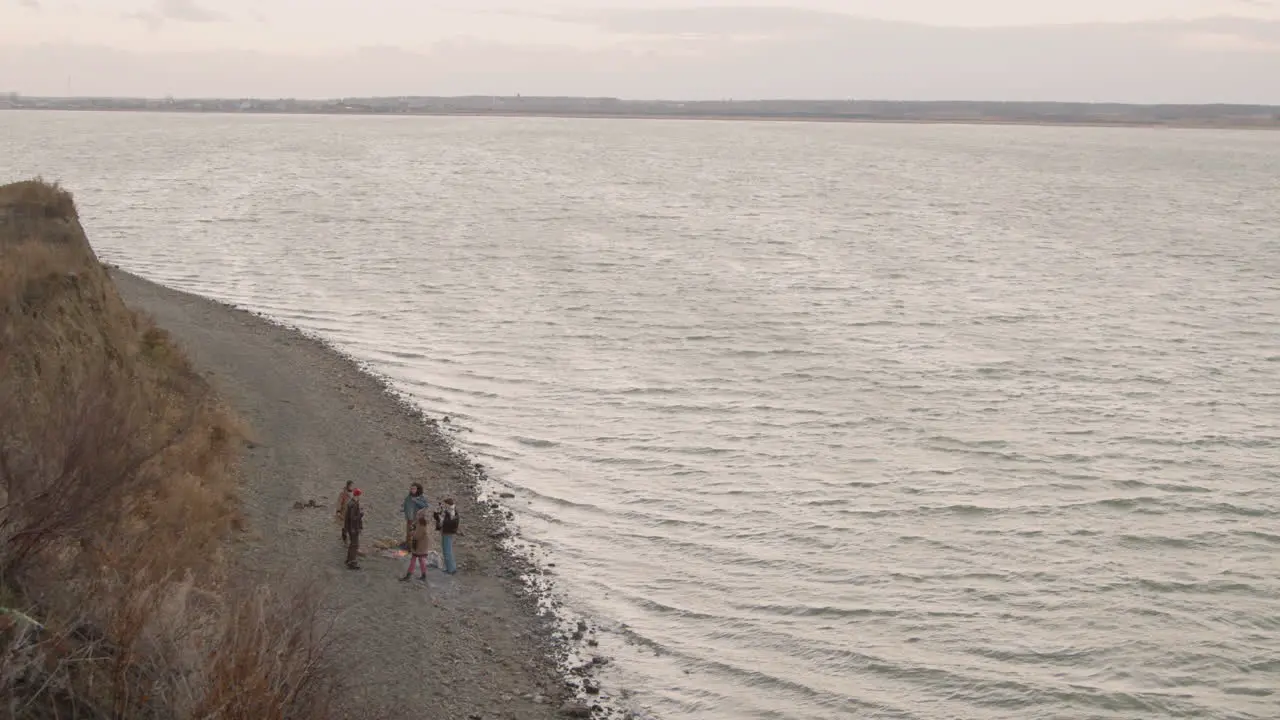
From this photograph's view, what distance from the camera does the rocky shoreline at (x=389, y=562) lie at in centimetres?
1567

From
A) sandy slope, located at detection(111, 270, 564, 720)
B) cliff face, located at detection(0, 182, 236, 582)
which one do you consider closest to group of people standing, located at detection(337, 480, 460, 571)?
sandy slope, located at detection(111, 270, 564, 720)

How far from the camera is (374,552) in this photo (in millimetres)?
19812

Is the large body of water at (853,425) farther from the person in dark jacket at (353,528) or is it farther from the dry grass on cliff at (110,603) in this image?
the dry grass on cliff at (110,603)

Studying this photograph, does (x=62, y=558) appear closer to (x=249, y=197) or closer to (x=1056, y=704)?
(x=1056, y=704)

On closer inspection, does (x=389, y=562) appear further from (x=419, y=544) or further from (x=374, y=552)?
(x=419, y=544)

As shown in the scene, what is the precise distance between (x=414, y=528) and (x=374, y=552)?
1361mm

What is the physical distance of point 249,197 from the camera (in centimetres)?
9275

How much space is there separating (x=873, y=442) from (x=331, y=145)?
16581 centimetres

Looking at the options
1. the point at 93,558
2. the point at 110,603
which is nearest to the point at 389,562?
Answer: the point at 93,558

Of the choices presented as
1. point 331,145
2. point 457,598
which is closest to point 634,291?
point 457,598

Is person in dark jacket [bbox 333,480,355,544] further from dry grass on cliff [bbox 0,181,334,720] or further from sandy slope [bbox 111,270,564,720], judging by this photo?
dry grass on cliff [bbox 0,181,334,720]

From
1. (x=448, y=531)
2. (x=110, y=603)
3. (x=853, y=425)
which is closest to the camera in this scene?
(x=110, y=603)

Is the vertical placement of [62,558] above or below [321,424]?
above

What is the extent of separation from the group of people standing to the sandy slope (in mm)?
259
